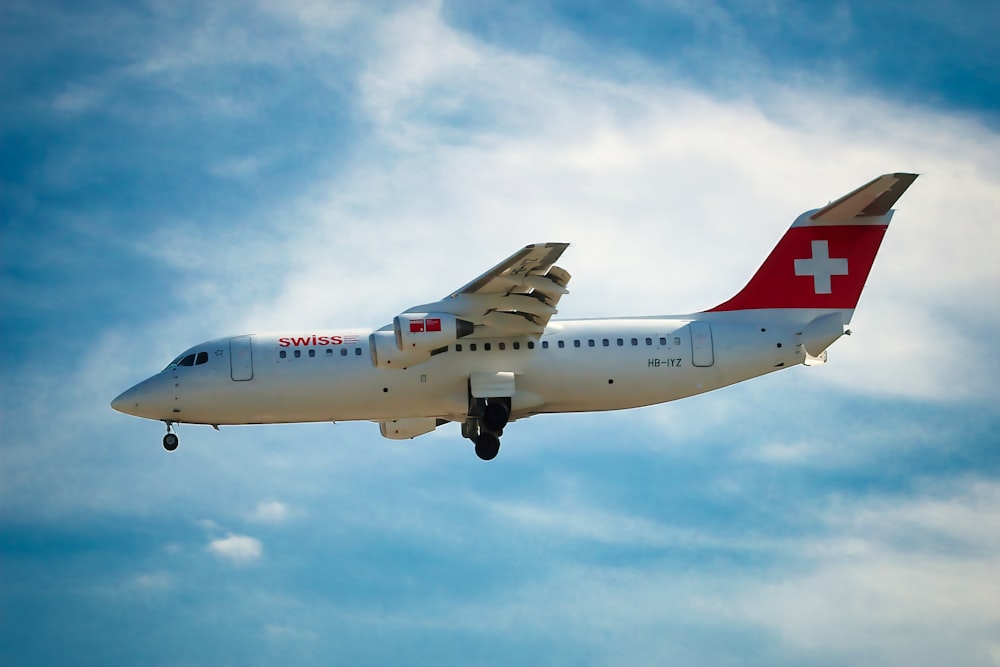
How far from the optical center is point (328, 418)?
22500 millimetres

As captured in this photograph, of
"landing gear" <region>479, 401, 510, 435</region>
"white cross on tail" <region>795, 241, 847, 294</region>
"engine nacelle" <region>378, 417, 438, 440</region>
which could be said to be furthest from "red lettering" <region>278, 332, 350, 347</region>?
"white cross on tail" <region>795, 241, 847, 294</region>

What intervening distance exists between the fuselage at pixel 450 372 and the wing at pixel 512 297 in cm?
44

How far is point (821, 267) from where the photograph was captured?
2333 cm

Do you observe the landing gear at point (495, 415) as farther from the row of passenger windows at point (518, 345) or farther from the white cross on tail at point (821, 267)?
Answer: the white cross on tail at point (821, 267)

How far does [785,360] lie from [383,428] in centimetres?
877

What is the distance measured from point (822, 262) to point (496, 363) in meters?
7.16

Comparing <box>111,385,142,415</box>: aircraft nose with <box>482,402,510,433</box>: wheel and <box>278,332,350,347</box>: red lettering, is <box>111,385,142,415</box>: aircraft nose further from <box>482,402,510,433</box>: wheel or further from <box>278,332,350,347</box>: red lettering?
<box>482,402,510,433</box>: wheel

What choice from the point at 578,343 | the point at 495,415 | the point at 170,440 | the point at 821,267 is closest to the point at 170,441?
the point at 170,440

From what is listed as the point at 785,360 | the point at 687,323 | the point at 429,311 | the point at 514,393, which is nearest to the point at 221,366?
the point at 429,311

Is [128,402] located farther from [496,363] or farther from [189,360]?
[496,363]

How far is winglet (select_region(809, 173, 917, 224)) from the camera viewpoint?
21.9 metres

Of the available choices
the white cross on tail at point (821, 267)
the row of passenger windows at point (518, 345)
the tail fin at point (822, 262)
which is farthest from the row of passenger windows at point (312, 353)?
the white cross on tail at point (821, 267)

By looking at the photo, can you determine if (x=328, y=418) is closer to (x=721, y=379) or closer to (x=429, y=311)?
(x=429, y=311)

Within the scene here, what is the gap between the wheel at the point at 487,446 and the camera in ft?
73.4
